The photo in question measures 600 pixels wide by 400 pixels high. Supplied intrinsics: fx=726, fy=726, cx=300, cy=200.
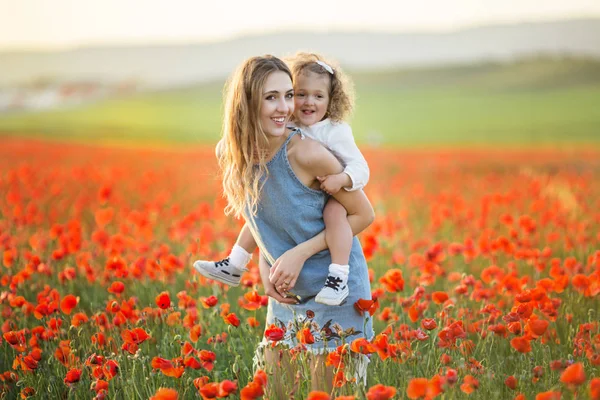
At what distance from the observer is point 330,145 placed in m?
2.63

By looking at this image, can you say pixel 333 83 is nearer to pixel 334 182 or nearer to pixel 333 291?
pixel 334 182

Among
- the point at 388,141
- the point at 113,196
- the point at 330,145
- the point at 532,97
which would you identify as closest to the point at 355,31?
the point at 388,141

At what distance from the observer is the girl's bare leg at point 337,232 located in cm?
257

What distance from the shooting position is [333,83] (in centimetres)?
267

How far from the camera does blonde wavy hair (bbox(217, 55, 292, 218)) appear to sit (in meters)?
2.51

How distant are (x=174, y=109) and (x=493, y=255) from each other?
1869 centimetres

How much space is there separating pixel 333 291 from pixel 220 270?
55cm

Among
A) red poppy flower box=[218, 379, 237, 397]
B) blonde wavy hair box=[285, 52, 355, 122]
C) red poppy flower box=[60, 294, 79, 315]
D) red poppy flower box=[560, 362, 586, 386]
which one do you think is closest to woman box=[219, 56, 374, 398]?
blonde wavy hair box=[285, 52, 355, 122]

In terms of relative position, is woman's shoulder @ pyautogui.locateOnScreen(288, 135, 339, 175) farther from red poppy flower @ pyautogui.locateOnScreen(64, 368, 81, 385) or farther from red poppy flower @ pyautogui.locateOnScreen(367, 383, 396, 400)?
red poppy flower @ pyautogui.locateOnScreen(64, 368, 81, 385)

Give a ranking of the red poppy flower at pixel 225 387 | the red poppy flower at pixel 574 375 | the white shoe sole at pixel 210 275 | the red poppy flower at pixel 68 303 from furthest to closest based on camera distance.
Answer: the red poppy flower at pixel 68 303 < the white shoe sole at pixel 210 275 < the red poppy flower at pixel 225 387 < the red poppy flower at pixel 574 375

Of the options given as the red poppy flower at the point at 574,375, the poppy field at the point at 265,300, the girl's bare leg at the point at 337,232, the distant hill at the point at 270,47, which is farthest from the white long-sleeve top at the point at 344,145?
the distant hill at the point at 270,47

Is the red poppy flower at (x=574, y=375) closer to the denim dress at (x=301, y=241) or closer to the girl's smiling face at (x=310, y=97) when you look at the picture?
the denim dress at (x=301, y=241)

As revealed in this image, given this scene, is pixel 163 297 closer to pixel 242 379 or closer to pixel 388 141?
pixel 242 379

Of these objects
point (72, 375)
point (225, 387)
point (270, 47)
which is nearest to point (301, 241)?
point (225, 387)
